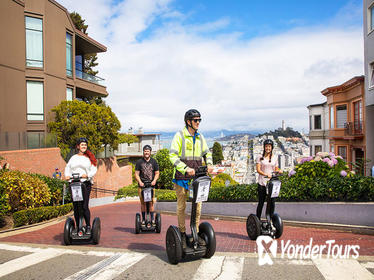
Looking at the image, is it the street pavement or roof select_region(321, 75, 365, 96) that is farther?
roof select_region(321, 75, 365, 96)

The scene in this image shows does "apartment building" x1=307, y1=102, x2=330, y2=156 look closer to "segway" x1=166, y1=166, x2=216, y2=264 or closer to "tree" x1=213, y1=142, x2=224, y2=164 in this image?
"segway" x1=166, y1=166, x2=216, y2=264

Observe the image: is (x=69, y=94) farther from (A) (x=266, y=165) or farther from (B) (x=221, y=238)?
(A) (x=266, y=165)

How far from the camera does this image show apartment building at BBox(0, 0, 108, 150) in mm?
19438

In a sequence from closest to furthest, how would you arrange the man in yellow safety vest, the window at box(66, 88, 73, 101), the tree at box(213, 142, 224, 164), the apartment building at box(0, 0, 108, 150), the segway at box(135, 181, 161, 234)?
1. the man in yellow safety vest
2. the segway at box(135, 181, 161, 234)
3. the apartment building at box(0, 0, 108, 150)
4. the window at box(66, 88, 73, 101)
5. the tree at box(213, 142, 224, 164)

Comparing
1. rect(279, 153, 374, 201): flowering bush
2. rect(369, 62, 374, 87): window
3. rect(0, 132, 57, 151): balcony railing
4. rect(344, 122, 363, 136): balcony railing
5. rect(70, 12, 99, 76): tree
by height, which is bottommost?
rect(279, 153, 374, 201): flowering bush

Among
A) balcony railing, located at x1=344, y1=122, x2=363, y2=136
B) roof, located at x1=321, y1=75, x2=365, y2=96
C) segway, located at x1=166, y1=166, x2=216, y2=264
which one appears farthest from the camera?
balcony railing, located at x1=344, y1=122, x2=363, y2=136

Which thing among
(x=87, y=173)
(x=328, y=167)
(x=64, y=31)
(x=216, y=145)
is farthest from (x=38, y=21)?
(x=216, y=145)

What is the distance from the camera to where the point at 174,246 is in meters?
4.68

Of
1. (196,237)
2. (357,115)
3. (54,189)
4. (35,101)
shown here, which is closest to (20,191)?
(54,189)

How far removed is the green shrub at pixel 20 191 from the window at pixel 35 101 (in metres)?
12.9

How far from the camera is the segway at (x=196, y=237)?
15.1 feet

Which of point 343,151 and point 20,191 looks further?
point 343,151

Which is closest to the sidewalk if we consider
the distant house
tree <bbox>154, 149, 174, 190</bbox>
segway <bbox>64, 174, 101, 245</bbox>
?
segway <bbox>64, 174, 101, 245</bbox>

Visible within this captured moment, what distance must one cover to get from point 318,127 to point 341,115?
7962mm
